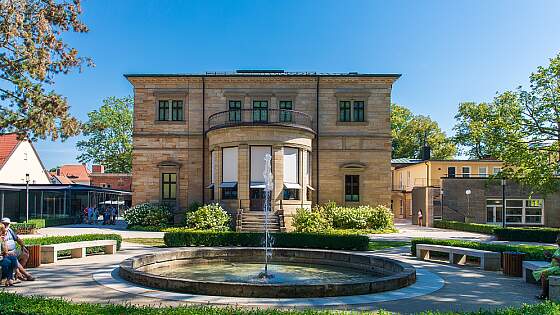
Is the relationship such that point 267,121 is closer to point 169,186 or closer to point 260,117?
point 260,117

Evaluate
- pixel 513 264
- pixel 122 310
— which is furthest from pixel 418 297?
pixel 122 310

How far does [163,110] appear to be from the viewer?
36.2 m

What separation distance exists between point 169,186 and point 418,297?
2707 cm

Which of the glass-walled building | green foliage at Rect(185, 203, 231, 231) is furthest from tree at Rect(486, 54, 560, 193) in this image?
the glass-walled building

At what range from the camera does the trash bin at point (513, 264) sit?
49.2 ft

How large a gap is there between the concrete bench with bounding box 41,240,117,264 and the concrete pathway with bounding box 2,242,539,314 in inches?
16.6

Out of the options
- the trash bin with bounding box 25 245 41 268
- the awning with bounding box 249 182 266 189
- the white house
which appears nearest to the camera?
the trash bin with bounding box 25 245 41 268

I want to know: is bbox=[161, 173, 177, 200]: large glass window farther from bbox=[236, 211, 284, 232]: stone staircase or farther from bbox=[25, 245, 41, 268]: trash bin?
bbox=[25, 245, 41, 268]: trash bin

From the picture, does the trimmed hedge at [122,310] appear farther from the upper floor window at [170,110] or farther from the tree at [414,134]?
the tree at [414,134]

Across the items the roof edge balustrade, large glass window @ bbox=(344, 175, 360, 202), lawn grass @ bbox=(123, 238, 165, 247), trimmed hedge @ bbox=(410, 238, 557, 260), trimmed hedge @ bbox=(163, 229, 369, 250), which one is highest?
the roof edge balustrade

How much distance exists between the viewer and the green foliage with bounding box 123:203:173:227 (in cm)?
3334

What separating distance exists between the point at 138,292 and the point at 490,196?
3822 cm

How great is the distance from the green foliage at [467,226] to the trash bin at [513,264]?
1649 centimetres

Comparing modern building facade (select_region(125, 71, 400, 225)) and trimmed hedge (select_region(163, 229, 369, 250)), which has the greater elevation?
modern building facade (select_region(125, 71, 400, 225))
